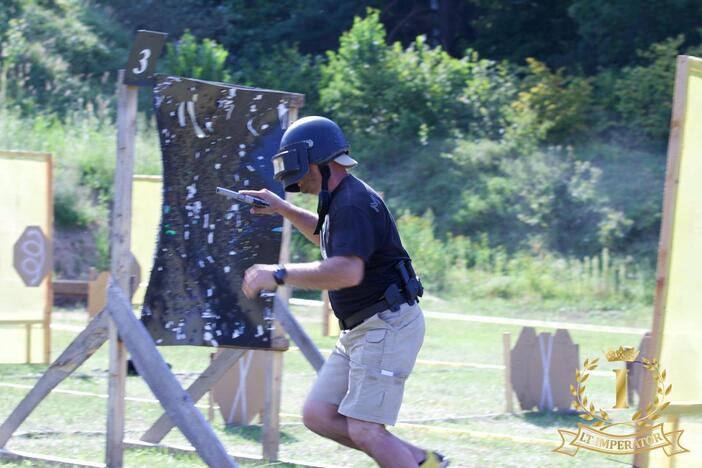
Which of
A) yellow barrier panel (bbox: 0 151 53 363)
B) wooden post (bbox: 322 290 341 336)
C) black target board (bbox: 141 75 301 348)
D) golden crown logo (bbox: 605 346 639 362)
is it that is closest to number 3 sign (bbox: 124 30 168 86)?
black target board (bbox: 141 75 301 348)

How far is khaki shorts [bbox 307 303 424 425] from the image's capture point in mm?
4656

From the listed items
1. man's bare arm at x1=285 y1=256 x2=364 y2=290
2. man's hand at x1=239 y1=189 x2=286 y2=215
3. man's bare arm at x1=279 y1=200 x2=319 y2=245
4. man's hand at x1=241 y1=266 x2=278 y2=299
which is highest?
man's hand at x1=239 y1=189 x2=286 y2=215

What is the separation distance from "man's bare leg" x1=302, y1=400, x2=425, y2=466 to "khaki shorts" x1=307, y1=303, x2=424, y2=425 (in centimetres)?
4

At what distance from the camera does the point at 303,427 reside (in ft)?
24.8

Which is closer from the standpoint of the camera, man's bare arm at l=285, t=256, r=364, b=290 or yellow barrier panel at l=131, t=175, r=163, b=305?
man's bare arm at l=285, t=256, r=364, b=290

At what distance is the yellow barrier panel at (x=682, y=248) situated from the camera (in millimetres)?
5078

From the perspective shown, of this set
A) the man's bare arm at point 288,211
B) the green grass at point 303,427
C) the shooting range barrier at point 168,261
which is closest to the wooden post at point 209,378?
the shooting range barrier at point 168,261

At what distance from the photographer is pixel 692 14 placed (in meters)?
28.1

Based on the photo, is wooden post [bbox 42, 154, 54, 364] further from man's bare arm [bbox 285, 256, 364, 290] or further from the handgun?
man's bare arm [bbox 285, 256, 364, 290]

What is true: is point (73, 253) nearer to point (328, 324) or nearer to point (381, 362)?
point (328, 324)

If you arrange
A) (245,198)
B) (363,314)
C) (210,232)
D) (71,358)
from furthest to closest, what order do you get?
1. (210,232)
2. (71,358)
3. (245,198)
4. (363,314)

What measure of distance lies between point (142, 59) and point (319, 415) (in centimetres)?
213

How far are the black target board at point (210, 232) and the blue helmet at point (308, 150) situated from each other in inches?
44.9

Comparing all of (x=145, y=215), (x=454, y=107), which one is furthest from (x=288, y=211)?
(x=454, y=107)
